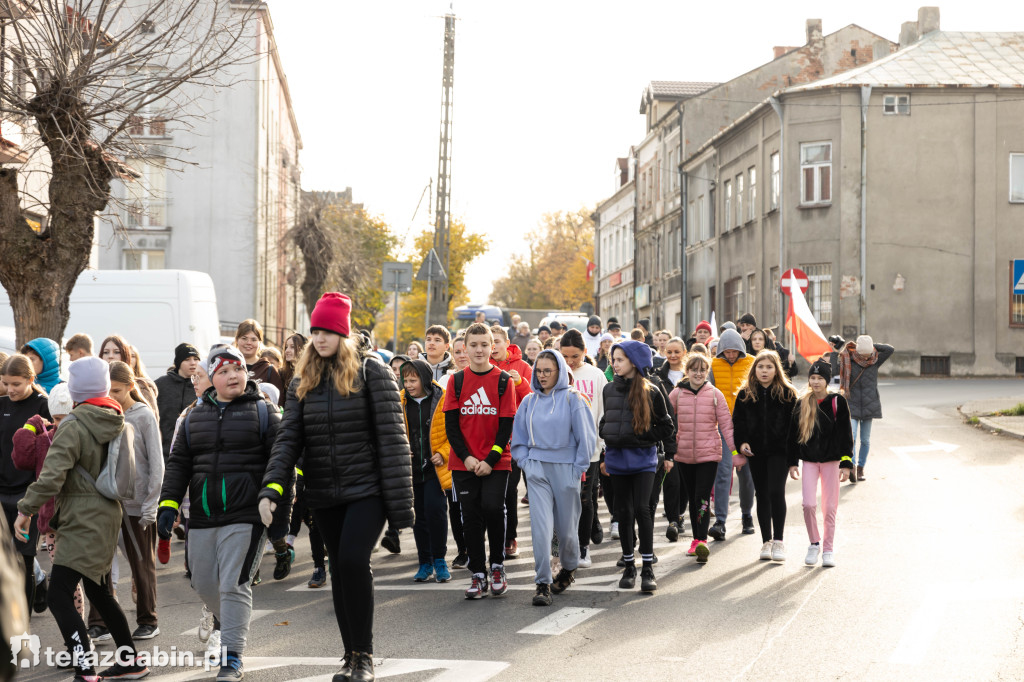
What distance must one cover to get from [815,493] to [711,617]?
2693 mm

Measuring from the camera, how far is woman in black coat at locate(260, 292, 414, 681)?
5.98 meters

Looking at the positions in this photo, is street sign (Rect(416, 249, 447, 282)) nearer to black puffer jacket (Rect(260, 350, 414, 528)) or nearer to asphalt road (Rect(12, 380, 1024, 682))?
asphalt road (Rect(12, 380, 1024, 682))

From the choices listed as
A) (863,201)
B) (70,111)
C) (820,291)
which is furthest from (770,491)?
(863,201)

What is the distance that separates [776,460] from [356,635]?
5.24m

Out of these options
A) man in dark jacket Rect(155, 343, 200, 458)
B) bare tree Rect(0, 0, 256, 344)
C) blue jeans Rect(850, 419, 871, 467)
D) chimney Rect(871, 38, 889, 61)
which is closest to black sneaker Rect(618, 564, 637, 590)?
man in dark jacket Rect(155, 343, 200, 458)

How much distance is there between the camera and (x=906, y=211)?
34.3m

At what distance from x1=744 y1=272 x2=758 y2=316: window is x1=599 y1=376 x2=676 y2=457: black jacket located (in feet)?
99.5

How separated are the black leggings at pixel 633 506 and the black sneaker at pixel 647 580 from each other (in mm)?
141

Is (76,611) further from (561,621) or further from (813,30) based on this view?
(813,30)

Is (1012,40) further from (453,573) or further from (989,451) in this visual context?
(453,573)

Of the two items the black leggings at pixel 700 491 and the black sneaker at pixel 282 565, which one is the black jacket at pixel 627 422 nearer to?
the black leggings at pixel 700 491

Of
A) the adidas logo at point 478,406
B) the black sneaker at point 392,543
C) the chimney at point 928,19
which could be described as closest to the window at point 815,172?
the chimney at point 928,19

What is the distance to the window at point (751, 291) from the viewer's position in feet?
127

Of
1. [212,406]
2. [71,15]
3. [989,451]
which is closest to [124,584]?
[212,406]
